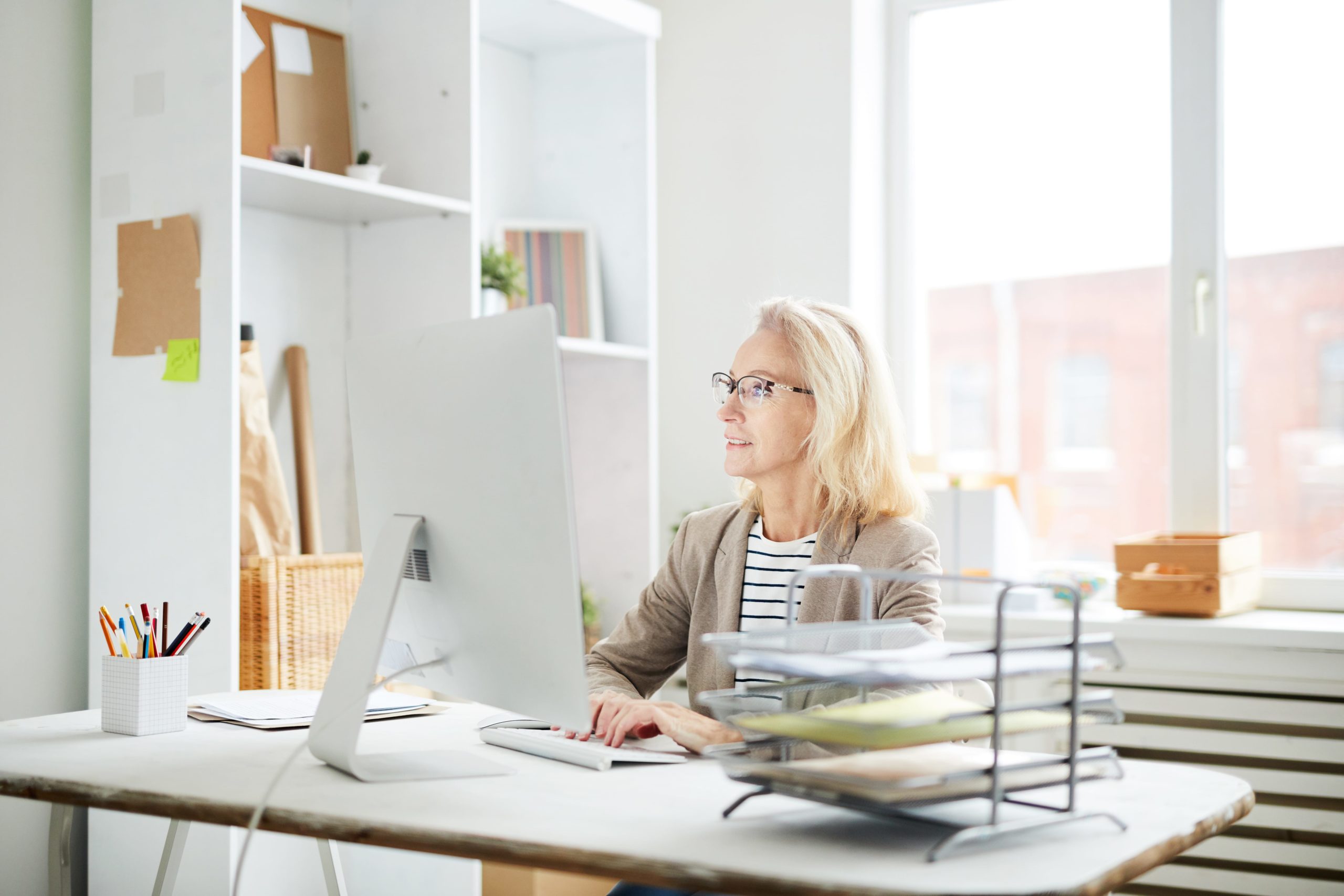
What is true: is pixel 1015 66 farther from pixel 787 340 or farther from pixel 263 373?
pixel 263 373

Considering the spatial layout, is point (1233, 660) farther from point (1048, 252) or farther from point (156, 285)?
point (156, 285)

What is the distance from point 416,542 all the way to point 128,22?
131 cm

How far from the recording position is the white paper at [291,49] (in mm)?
2387

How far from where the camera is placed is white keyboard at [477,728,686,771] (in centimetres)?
136

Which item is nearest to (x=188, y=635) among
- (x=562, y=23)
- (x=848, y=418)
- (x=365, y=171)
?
(x=848, y=418)

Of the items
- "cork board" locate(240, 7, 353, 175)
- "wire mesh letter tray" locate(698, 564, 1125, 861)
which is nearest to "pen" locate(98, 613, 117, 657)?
"wire mesh letter tray" locate(698, 564, 1125, 861)

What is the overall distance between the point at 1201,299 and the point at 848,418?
1.47 meters

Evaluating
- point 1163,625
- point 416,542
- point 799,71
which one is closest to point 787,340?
point 416,542

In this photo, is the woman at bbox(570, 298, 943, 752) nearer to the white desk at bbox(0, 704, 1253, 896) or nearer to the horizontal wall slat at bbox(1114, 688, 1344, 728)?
the white desk at bbox(0, 704, 1253, 896)

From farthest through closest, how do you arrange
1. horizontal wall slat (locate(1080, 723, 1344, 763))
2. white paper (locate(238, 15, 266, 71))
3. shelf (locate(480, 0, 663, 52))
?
shelf (locate(480, 0, 663, 52)) → horizontal wall slat (locate(1080, 723, 1344, 763)) → white paper (locate(238, 15, 266, 71))

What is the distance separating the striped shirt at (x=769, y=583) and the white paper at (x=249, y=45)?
135 cm

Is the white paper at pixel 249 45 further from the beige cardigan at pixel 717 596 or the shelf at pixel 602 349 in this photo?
the beige cardigan at pixel 717 596

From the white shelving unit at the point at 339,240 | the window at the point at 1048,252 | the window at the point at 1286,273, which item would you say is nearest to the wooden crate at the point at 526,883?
the white shelving unit at the point at 339,240

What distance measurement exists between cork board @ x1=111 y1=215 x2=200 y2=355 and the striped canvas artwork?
3.15 ft
